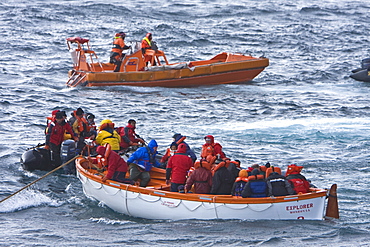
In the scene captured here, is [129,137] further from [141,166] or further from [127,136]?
[141,166]

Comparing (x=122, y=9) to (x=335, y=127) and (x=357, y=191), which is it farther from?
(x=357, y=191)

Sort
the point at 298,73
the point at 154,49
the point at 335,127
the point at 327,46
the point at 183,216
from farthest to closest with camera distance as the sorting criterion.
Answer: the point at 327,46 < the point at 298,73 < the point at 154,49 < the point at 335,127 < the point at 183,216

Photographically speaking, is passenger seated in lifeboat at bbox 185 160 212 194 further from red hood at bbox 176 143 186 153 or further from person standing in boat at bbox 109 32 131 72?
person standing in boat at bbox 109 32 131 72

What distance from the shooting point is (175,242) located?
11.9 meters

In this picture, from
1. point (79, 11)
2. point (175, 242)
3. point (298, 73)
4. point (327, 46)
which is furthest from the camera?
point (79, 11)

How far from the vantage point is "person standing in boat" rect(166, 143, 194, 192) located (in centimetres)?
1310

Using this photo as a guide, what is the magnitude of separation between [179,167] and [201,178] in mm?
644

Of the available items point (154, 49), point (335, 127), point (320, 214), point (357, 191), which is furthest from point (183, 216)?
point (154, 49)

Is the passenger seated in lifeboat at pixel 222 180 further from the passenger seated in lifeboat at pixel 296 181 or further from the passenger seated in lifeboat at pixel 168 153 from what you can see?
the passenger seated in lifeboat at pixel 168 153

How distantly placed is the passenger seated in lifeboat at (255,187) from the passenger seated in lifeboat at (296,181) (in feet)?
1.83

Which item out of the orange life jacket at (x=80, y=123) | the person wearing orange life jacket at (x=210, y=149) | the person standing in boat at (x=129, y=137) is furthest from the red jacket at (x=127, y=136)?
the person wearing orange life jacket at (x=210, y=149)

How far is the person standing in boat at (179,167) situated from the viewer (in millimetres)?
13102

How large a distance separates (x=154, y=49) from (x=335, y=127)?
8127 millimetres

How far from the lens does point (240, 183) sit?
1241cm
